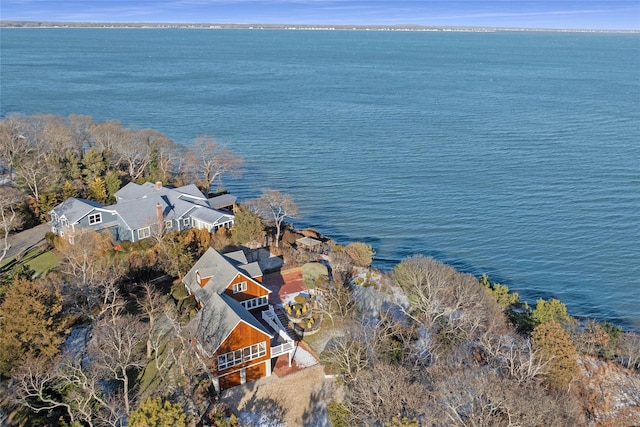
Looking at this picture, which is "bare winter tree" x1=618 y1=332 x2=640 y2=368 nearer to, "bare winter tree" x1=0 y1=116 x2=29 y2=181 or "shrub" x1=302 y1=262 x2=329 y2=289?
"shrub" x1=302 y1=262 x2=329 y2=289

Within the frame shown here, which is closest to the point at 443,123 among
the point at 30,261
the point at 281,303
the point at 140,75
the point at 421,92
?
the point at 421,92

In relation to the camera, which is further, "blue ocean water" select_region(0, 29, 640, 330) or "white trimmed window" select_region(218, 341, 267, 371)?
"blue ocean water" select_region(0, 29, 640, 330)

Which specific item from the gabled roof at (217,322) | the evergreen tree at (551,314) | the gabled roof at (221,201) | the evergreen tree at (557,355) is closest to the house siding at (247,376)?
the gabled roof at (217,322)

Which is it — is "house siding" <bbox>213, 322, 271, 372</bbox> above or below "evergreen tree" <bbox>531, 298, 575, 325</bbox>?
above

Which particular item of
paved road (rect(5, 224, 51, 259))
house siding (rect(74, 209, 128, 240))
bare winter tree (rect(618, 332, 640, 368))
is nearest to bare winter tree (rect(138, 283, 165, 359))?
house siding (rect(74, 209, 128, 240))

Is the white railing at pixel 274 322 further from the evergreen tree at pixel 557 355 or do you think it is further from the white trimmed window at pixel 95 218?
the white trimmed window at pixel 95 218

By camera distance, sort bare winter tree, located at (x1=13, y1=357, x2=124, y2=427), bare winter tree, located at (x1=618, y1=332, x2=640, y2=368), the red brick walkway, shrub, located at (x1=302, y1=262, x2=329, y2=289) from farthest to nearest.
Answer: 1. shrub, located at (x1=302, y1=262, x2=329, y2=289)
2. the red brick walkway
3. bare winter tree, located at (x1=618, y1=332, x2=640, y2=368)
4. bare winter tree, located at (x1=13, y1=357, x2=124, y2=427)

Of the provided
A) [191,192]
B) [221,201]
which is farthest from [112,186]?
[221,201]
